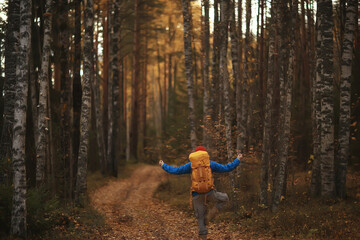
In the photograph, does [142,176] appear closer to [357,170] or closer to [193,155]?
[357,170]

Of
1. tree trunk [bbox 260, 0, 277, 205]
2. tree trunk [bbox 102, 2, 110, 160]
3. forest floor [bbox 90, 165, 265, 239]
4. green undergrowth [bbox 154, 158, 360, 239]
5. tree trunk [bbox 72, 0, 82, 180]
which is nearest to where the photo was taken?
green undergrowth [bbox 154, 158, 360, 239]

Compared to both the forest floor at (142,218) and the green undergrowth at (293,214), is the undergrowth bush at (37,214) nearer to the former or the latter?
the forest floor at (142,218)

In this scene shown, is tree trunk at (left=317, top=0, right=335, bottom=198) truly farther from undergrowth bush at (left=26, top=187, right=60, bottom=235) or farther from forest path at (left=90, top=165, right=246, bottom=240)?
undergrowth bush at (left=26, top=187, right=60, bottom=235)

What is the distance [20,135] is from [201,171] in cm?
364

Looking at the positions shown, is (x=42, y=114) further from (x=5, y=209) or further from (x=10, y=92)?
(x=5, y=209)

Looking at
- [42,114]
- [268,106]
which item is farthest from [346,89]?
[42,114]

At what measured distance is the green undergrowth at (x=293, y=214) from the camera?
26.5 ft

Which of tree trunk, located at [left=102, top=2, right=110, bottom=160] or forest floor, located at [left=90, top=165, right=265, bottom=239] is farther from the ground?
tree trunk, located at [left=102, top=2, right=110, bottom=160]

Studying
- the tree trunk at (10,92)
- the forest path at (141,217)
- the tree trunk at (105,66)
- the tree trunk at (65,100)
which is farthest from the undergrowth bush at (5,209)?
the tree trunk at (105,66)

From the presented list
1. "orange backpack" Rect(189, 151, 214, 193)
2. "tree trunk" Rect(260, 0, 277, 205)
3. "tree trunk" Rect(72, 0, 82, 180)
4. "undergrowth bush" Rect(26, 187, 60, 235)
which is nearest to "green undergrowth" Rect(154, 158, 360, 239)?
"tree trunk" Rect(260, 0, 277, 205)

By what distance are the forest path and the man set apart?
180 centimetres

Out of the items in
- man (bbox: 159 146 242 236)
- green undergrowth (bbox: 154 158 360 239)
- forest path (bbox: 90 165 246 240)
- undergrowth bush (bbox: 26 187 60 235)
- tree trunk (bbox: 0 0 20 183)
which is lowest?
forest path (bbox: 90 165 246 240)

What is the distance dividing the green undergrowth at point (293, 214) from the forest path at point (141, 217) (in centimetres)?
60

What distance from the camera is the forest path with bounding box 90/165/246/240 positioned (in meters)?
9.30
